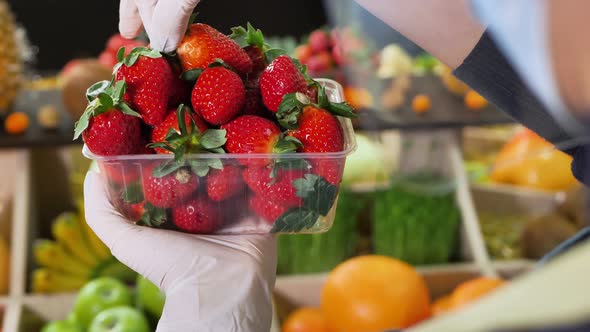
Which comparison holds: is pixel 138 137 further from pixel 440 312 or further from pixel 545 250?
pixel 545 250

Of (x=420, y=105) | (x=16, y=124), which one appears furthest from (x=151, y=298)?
(x=420, y=105)

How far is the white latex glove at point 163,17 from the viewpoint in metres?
0.86

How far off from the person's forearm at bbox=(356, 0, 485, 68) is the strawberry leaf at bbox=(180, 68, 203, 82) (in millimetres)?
260

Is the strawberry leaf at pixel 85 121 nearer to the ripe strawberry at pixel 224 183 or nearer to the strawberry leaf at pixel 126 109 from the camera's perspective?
the strawberry leaf at pixel 126 109

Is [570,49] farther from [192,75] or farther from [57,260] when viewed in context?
[57,260]

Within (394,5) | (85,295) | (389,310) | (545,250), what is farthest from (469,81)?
(545,250)

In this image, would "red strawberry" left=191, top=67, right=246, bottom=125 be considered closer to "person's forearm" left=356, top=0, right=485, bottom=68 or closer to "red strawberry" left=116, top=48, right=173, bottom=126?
"red strawberry" left=116, top=48, right=173, bottom=126

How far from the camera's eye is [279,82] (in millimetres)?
867

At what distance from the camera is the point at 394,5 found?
3.06 ft

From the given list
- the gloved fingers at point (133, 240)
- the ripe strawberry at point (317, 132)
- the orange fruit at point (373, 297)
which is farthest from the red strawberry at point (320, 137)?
the orange fruit at point (373, 297)

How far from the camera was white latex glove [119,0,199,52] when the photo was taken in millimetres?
858

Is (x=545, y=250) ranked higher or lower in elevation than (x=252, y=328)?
higher

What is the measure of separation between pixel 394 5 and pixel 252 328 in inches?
19.5

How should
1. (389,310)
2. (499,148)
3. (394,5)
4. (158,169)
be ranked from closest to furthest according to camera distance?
(158,169) → (394,5) → (389,310) → (499,148)
